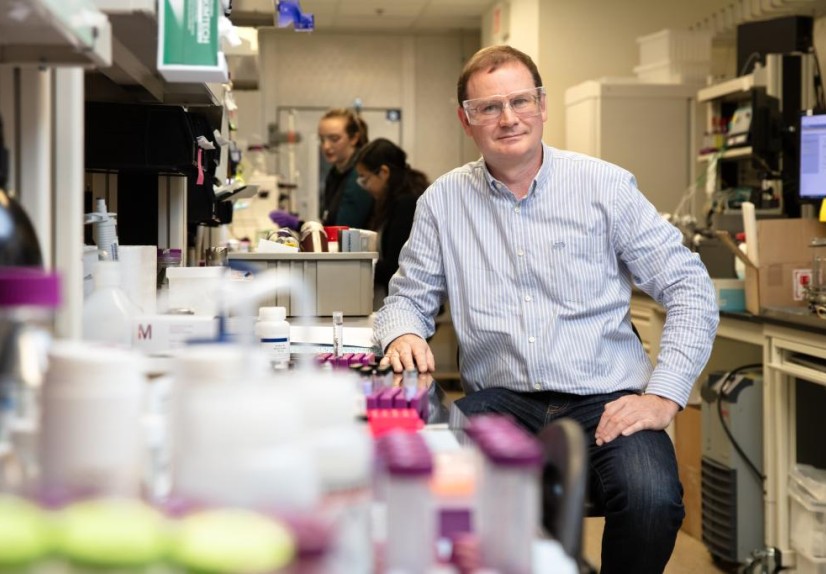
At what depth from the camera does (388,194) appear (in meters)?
4.32

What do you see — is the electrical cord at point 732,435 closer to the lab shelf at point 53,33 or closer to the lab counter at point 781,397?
the lab counter at point 781,397

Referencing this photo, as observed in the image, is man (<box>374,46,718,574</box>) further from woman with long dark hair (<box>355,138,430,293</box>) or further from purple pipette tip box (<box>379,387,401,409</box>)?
woman with long dark hair (<box>355,138,430,293</box>)

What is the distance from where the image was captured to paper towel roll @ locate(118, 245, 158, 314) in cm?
179

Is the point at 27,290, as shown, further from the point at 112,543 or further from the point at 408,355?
the point at 408,355

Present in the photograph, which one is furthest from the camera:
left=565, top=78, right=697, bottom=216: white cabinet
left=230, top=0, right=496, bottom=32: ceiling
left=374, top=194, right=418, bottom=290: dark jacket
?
left=230, top=0, right=496, bottom=32: ceiling

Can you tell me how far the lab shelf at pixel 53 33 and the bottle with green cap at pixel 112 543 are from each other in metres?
0.51

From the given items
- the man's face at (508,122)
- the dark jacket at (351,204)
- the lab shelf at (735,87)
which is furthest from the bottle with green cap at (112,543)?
the lab shelf at (735,87)

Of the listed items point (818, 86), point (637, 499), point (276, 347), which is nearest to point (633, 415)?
point (637, 499)

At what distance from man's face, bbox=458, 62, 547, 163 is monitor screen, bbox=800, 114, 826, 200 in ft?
5.36

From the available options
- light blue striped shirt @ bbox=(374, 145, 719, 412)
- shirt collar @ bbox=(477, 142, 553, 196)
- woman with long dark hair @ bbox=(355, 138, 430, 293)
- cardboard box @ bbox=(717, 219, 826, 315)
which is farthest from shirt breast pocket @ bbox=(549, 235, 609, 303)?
woman with long dark hair @ bbox=(355, 138, 430, 293)

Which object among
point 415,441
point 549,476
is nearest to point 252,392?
point 415,441

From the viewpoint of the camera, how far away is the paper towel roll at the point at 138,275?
1788mm

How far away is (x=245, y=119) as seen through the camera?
25.8ft

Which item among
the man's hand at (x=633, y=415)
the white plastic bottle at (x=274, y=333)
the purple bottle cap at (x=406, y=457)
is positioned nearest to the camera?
the purple bottle cap at (x=406, y=457)
